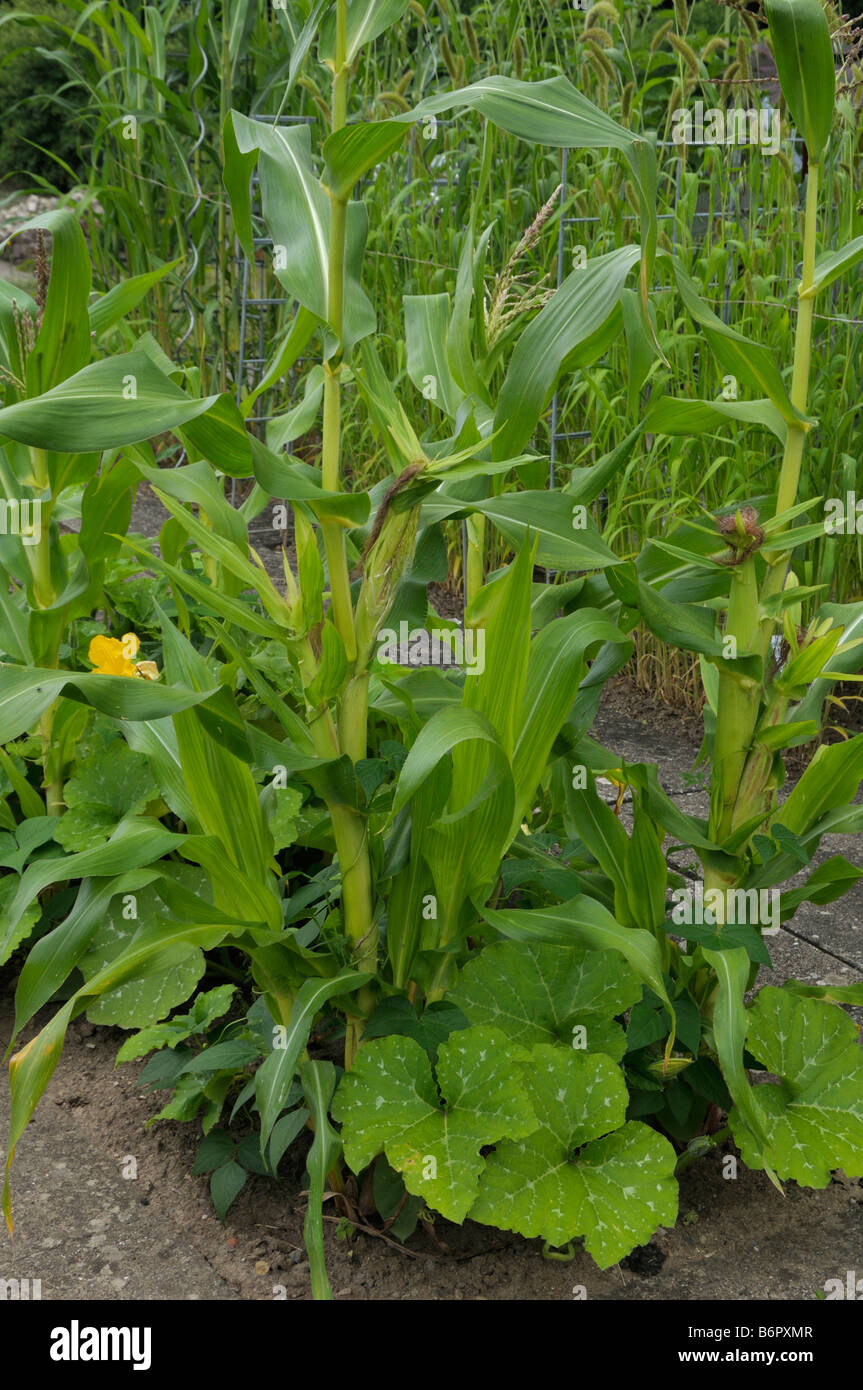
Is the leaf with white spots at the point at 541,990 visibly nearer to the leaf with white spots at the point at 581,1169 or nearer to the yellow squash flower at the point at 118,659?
the leaf with white spots at the point at 581,1169

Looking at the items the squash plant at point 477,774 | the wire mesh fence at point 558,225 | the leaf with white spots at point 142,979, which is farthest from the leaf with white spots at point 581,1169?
the wire mesh fence at point 558,225

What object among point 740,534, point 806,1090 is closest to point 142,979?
point 806,1090

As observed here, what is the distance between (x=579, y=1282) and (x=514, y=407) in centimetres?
98

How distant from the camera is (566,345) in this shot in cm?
133

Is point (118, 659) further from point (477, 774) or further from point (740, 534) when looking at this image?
point (740, 534)

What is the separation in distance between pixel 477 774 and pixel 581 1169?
442 millimetres

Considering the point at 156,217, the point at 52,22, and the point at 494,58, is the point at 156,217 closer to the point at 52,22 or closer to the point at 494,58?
the point at 52,22

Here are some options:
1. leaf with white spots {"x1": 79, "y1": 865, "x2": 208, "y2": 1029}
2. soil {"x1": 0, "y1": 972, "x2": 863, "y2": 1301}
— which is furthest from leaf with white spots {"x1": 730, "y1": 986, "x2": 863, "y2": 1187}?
leaf with white spots {"x1": 79, "y1": 865, "x2": 208, "y2": 1029}

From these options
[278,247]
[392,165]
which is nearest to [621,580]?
[278,247]

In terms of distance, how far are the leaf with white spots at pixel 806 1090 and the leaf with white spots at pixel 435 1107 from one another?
11.6 inches

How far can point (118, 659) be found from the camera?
1.96 meters

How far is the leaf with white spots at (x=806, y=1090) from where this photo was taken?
4.59 ft

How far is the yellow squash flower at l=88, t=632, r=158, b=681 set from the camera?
6.39 ft

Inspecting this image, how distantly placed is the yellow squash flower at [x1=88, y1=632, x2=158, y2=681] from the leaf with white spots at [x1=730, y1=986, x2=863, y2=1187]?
102cm
